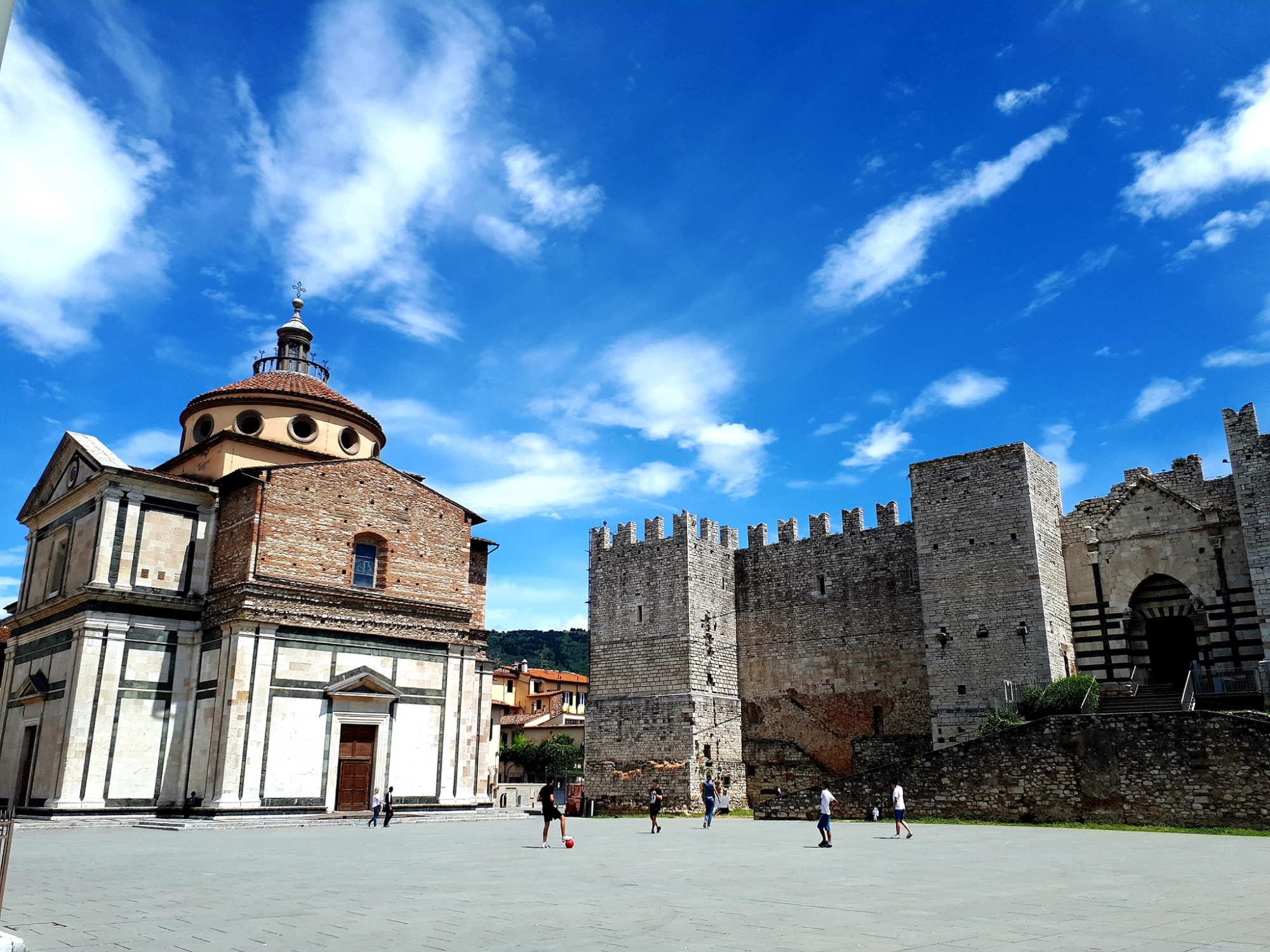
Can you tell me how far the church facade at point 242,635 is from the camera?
22844mm

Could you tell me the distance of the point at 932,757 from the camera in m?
23.3

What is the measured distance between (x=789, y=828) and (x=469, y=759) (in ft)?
31.0

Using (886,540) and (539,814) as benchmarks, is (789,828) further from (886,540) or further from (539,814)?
(886,540)

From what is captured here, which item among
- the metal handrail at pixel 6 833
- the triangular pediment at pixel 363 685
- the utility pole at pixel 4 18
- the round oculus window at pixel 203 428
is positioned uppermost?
the round oculus window at pixel 203 428

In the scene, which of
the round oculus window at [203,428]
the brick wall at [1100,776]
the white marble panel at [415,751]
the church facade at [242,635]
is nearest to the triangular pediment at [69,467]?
the church facade at [242,635]

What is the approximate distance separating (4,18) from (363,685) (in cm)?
2236

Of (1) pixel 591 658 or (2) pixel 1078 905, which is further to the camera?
(1) pixel 591 658

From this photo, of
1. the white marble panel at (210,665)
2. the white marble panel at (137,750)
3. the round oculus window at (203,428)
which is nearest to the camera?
the white marble panel at (137,750)

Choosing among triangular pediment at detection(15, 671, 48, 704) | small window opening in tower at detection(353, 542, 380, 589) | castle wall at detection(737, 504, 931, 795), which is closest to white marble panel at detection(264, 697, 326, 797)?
small window opening in tower at detection(353, 542, 380, 589)

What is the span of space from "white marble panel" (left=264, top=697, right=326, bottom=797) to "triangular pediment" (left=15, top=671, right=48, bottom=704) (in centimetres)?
615

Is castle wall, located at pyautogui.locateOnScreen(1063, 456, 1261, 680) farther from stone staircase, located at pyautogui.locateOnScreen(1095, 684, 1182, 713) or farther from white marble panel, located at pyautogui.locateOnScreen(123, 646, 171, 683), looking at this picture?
white marble panel, located at pyautogui.locateOnScreen(123, 646, 171, 683)

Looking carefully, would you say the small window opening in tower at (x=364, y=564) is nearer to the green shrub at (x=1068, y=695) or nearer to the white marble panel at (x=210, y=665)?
the white marble panel at (x=210, y=665)

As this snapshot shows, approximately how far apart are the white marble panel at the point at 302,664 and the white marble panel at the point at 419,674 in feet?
6.98

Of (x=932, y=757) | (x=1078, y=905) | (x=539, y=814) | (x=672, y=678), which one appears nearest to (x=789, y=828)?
(x=932, y=757)
